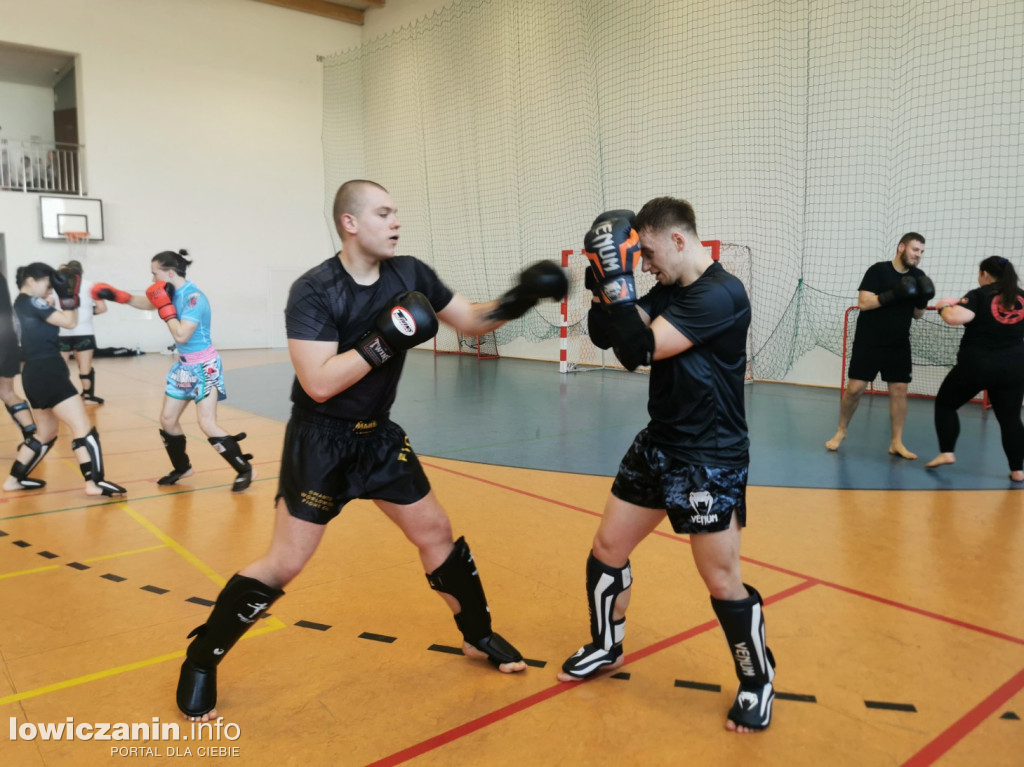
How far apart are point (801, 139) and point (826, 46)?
1109 mm

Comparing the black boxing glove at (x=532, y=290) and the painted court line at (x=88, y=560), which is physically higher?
the black boxing glove at (x=532, y=290)

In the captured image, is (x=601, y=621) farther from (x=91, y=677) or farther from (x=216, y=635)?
(x=91, y=677)

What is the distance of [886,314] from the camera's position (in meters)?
5.42

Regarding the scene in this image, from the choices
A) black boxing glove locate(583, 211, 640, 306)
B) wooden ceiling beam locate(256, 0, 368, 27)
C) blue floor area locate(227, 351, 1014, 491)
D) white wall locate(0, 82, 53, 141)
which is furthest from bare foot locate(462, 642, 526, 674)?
white wall locate(0, 82, 53, 141)

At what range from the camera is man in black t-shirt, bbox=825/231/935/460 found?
5.22 m

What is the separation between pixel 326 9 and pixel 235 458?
619 inches

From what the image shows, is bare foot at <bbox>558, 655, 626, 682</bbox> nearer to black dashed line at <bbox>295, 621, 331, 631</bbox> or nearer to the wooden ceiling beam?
black dashed line at <bbox>295, 621, 331, 631</bbox>

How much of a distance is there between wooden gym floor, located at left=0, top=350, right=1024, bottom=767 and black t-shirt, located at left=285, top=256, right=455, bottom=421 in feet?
3.11

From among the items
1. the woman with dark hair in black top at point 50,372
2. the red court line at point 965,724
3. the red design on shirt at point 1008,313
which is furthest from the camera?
the red design on shirt at point 1008,313

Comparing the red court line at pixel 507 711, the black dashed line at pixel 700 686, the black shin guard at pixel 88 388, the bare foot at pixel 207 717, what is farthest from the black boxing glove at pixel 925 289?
the black shin guard at pixel 88 388

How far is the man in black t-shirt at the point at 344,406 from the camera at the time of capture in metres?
2.05

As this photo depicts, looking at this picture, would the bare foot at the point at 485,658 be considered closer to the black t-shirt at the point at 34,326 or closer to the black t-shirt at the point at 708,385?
the black t-shirt at the point at 708,385

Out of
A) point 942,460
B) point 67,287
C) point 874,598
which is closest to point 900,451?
point 942,460

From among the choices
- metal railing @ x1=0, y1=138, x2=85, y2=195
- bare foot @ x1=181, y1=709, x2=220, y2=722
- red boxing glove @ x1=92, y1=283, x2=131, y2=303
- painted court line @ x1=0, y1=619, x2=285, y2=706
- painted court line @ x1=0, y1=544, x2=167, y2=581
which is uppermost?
metal railing @ x1=0, y1=138, x2=85, y2=195
